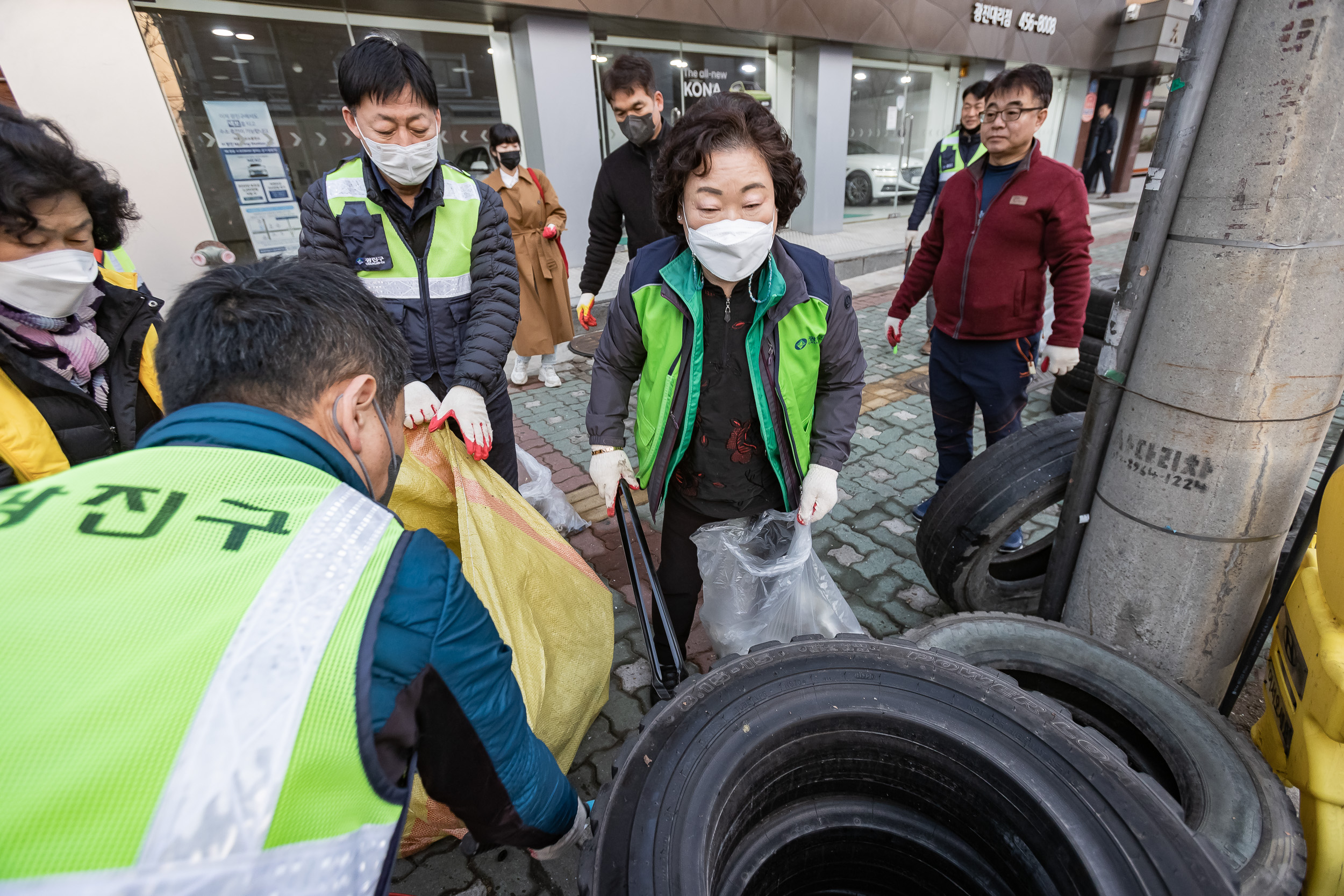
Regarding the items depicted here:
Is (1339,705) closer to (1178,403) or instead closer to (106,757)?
(1178,403)

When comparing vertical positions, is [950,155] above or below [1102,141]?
below

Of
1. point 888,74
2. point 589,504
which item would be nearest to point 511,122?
point 589,504

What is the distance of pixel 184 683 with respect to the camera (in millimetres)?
616

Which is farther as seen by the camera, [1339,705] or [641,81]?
[641,81]

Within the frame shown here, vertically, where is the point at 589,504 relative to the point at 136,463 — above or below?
below

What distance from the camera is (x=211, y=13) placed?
5988mm


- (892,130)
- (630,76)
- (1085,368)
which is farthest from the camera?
(892,130)

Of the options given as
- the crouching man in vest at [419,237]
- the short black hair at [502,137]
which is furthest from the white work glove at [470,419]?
the short black hair at [502,137]

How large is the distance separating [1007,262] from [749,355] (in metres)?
1.69

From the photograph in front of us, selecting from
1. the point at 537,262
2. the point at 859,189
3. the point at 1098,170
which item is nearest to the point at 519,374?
the point at 537,262

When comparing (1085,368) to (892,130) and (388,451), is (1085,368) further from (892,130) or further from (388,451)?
(892,130)

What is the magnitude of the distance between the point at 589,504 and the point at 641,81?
239cm

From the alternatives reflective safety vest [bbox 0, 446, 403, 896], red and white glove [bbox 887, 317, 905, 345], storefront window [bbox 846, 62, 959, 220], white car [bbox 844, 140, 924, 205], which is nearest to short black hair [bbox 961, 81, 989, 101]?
red and white glove [bbox 887, 317, 905, 345]

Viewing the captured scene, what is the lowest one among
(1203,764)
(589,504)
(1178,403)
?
(589,504)
